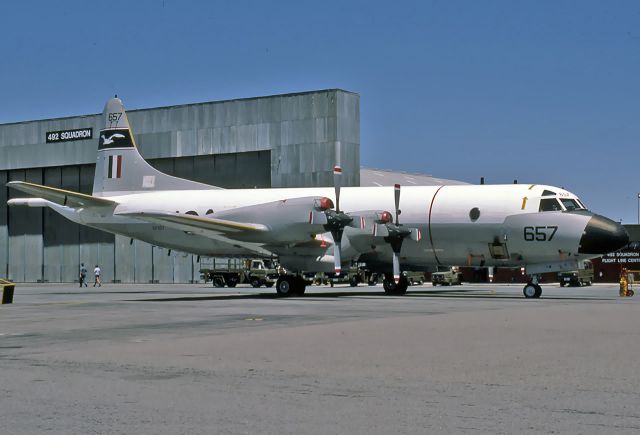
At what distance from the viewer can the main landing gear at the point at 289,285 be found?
37.8 m

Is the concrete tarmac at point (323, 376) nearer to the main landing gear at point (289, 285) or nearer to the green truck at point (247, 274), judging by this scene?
the main landing gear at point (289, 285)

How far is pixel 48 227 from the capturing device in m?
78.6

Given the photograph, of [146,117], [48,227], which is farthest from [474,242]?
[48,227]

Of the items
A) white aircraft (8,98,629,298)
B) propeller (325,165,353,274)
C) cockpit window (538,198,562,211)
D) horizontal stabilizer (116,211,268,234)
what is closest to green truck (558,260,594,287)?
white aircraft (8,98,629,298)

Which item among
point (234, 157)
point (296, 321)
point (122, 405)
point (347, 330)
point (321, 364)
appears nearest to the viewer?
point (122, 405)

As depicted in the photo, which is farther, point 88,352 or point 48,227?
point 48,227

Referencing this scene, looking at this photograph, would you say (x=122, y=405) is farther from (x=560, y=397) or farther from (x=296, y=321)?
(x=296, y=321)

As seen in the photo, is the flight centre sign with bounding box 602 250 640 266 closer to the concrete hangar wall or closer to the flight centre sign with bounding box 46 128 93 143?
the concrete hangar wall

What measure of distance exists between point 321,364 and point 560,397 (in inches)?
162

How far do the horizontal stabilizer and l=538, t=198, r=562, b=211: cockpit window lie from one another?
12186 mm

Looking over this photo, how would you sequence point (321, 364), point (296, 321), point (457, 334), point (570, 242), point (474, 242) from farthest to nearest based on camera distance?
1. point (474, 242)
2. point (570, 242)
3. point (296, 321)
4. point (457, 334)
5. point (321, 364)

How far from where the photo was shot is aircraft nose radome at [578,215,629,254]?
108 feet

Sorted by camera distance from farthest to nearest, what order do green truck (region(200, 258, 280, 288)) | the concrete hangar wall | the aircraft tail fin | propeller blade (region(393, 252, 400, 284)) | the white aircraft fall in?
the concrete hangar wall
green truck (region(200, 258, 280, 288))
the aircraft tail fin
propeller blade (region(393, 252, 400, 284))
the white aircraft

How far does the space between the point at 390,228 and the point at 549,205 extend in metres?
6.97
